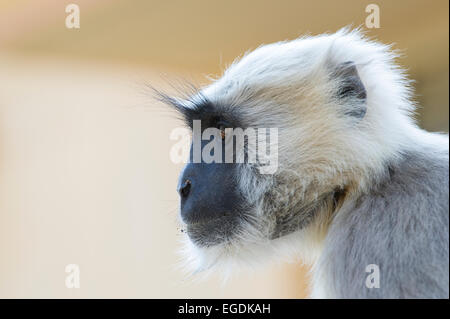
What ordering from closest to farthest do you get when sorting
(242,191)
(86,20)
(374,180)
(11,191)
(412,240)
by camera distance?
(412,240) → (374,180) → (242,191) → (86,20) → (11,191)

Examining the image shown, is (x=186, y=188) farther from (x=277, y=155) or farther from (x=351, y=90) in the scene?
(x=351, y=90)

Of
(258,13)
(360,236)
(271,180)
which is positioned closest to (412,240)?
→ (360,236)

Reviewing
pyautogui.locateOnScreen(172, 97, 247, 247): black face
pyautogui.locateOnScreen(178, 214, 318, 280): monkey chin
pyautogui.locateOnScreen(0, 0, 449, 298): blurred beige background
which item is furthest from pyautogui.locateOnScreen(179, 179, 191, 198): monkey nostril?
pyautogui.locateOnScreen(0, 0, 449, 298): blurred beige background

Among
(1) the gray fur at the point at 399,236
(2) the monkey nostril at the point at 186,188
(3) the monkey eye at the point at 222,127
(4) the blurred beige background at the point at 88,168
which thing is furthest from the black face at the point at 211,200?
(4) the blurred beige background at the point at 88,168

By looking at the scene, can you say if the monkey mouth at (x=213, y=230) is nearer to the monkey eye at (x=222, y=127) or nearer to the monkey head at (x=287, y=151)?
the monkey head at (x=287, y=151)

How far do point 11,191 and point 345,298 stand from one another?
4.17m

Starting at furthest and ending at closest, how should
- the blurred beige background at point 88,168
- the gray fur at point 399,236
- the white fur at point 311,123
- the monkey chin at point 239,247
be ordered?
1. the blurred beige background at point 88,168
2. the monkey chin at point 239,247
3. the white fur at point 311,123
4. the gray fur at point 399,236

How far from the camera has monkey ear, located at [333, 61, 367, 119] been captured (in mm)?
1935

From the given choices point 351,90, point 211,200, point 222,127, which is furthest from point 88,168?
point 351,90

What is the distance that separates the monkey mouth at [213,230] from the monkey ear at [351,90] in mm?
469

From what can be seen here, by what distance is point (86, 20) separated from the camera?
441 centimetres

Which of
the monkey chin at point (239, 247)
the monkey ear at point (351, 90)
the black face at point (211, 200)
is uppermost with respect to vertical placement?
the monkey ear at point (351, 90)

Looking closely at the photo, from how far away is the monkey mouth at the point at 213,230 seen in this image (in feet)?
6.51

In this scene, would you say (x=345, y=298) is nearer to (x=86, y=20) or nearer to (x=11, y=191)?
(x=86, y=20)
